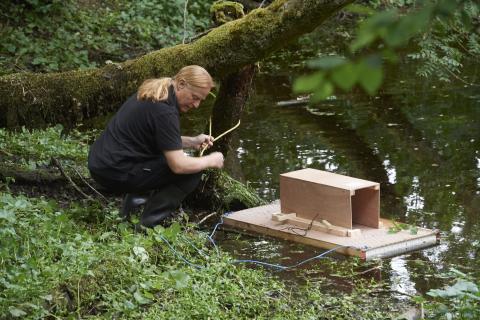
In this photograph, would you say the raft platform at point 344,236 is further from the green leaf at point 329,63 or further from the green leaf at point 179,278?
the green leaf at point 329,63

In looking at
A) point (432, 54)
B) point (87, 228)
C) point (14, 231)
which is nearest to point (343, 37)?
point (432, 54)

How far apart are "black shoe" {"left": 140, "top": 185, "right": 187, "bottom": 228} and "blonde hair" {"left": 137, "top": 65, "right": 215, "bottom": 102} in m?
0.64

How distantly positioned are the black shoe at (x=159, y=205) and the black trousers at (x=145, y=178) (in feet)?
0.13

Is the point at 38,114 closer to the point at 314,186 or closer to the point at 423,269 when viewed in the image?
the point at 314,186

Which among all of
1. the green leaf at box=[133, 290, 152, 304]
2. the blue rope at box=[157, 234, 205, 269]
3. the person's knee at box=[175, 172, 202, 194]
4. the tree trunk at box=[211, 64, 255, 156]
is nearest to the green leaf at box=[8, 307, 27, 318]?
the green leaf at box=[133, 290, 152, 304]

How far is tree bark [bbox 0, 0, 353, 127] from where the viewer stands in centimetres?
638

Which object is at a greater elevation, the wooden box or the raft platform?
the wooden box

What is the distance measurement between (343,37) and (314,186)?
9.62 meters

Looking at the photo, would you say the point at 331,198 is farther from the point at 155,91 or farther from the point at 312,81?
the point at 312,81

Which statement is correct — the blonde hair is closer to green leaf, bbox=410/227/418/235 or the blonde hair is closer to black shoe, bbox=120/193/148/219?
black shoe, bbox=120/193/148/219

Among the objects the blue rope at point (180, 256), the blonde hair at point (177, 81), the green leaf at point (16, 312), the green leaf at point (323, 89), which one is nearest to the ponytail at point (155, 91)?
the blonde hair at point (177, 81)

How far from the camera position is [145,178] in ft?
19.4

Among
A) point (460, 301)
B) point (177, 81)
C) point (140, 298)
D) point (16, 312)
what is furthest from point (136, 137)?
point (460, 301)

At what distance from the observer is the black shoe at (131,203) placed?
618 cm
